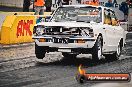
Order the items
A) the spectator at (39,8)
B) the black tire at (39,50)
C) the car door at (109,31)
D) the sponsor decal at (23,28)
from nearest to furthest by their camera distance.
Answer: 1. the black tire at (39,50)
2. the car door at (109,31)
3. the sponsor decal at (23,28)
4. the spectator at (39,8)

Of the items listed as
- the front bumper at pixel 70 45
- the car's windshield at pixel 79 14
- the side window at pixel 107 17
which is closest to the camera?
the front bumper at pixel 70 45

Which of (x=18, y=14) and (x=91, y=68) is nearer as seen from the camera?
(x=91, y=68)

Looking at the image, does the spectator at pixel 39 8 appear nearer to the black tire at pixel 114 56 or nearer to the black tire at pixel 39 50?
the black tire at pixel 114 56

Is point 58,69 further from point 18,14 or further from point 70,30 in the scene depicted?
point 18,14

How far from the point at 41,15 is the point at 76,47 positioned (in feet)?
33.5

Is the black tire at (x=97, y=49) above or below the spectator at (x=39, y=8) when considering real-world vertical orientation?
below

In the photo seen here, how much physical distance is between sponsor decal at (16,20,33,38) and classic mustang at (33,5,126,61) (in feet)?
20.7

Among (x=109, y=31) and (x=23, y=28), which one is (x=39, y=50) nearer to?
(x=109, y=31)

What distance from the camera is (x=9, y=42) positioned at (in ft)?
57.9

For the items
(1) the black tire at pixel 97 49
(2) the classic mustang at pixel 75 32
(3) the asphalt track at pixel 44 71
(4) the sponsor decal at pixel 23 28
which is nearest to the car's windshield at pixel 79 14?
(2) the classic mustang at pixel 75 32

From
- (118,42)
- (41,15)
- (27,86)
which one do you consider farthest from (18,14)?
(27,86)

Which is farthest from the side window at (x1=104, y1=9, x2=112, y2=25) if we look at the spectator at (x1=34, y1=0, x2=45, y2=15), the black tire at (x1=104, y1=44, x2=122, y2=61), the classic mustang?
the spectator at (x1=34, y1=0, x2=45, y2=15)

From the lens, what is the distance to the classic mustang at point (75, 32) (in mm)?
10680

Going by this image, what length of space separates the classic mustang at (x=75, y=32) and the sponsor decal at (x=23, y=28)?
6.31m
